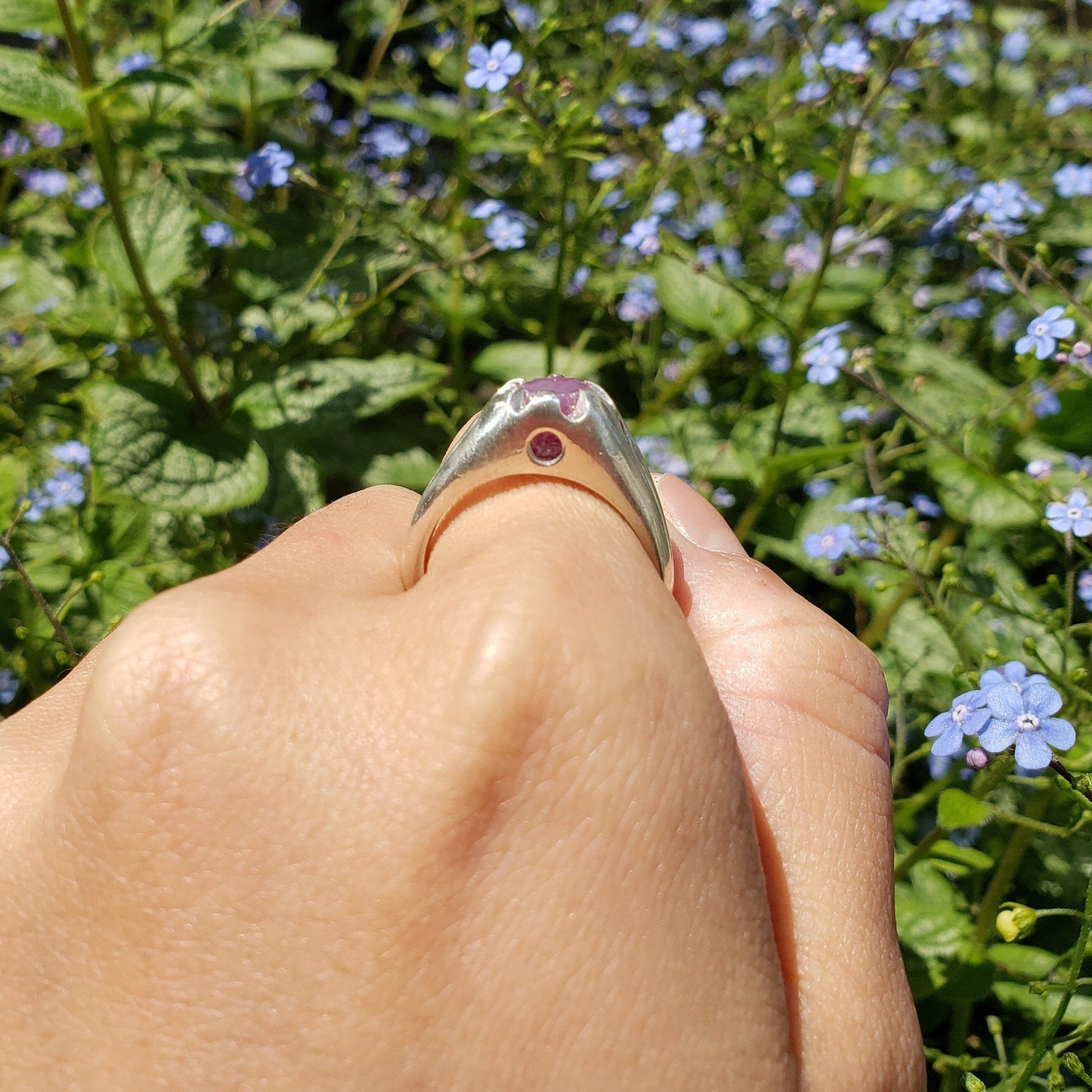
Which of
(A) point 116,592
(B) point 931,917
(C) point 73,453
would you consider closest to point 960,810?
(B) point 931,917

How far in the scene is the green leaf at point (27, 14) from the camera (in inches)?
79.0

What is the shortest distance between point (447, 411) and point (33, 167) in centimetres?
208

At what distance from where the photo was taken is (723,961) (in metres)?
0.86

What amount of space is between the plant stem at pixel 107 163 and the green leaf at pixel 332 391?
0.62 ft

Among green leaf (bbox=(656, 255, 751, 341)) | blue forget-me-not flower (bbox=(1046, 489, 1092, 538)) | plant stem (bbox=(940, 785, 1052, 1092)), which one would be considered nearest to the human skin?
plant stem (bbox=(940, 785, 1052, 1092))

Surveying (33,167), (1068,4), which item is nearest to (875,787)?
(1068,4)

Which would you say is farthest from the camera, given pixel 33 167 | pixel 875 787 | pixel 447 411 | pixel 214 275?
pixel 33 167

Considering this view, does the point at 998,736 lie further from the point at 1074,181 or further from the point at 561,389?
the point at 1074,181

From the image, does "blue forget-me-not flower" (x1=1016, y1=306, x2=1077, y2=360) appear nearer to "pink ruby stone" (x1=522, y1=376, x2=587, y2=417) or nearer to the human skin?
"pink ruby stone" (x1=522, y1=376, x2=587, y2=417)

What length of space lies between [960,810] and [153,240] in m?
2.17

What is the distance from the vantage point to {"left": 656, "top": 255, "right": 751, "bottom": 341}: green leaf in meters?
2.80

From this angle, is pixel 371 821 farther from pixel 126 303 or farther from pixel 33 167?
pixel 33 167

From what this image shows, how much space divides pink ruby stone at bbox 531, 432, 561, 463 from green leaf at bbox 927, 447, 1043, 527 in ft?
5.13

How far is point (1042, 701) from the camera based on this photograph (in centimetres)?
138
